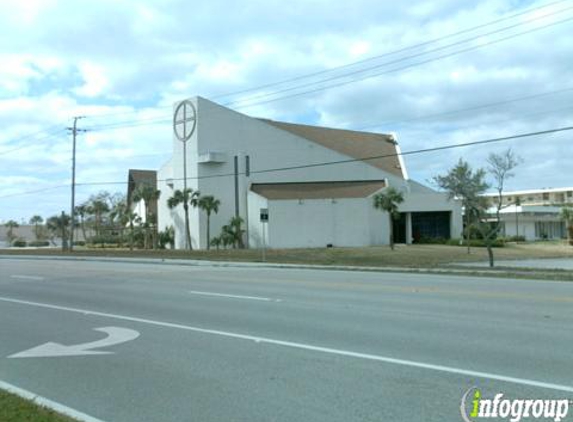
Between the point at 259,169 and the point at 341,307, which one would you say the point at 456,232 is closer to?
the point at 259,169

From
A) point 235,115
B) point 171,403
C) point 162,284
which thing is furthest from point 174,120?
point 171,403

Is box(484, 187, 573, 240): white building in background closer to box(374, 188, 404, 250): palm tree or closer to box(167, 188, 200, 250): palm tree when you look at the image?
box(374, 188, 404, 250): palm tree

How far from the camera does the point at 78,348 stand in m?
8.76

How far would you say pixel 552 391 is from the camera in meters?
6.01

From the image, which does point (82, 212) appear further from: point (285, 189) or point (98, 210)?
point (285, 189)

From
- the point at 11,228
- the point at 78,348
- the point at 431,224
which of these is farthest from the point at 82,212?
the point at 78,348

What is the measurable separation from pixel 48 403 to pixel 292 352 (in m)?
3.32

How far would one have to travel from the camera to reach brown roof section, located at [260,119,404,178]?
215 feet

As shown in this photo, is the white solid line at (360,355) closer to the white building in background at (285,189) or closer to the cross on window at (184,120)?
the white building in background at (285,189)

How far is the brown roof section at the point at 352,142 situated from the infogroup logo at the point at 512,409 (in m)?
57.5

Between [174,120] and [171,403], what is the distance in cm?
5555

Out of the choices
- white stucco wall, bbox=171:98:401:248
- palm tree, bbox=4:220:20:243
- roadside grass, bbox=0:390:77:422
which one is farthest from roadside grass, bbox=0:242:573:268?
palm tree, bbox=4:220:20:243

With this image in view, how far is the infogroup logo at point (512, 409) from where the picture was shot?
17.4 ft

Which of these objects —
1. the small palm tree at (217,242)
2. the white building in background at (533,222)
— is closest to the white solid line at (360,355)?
the small palm tree at (217,242)
